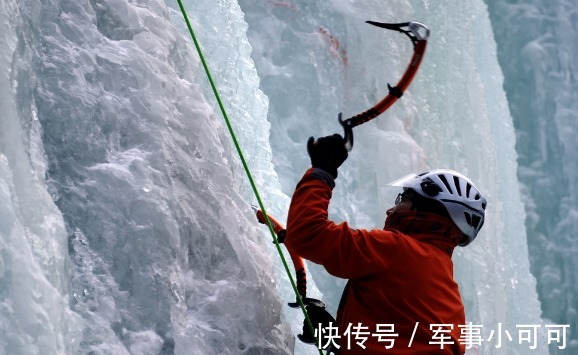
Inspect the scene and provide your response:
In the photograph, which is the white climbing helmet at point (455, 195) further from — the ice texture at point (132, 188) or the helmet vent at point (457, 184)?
the ice texture at point (132, 188)

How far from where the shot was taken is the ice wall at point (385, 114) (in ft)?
14.3

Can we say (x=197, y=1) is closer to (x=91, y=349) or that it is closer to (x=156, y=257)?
(x=156, y=257)

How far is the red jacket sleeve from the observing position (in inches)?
90.1

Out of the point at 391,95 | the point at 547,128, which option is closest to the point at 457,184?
the point at 391,95

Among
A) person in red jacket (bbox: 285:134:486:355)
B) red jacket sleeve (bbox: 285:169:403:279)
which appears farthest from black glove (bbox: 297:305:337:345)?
red jacket sleeve (bbox: 285:169:403:279)

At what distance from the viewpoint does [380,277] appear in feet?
7.72

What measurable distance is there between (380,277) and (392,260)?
0.05 m

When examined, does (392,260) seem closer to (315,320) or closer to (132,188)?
(315,320)

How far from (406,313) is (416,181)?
14.8 inches

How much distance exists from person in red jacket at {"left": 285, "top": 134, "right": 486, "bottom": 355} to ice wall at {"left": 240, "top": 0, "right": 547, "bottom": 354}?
1292 millimetres

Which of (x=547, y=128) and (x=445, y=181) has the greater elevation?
(x=445, y=181)

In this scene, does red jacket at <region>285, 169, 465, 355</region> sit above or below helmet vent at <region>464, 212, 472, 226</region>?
below

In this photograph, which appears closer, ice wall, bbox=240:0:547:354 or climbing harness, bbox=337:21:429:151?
climbing harness, bbox=337:21:429:151

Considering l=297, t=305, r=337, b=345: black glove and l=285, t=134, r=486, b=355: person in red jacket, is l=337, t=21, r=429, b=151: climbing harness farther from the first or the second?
l=297, t=305, r=337, b=345: black glove
